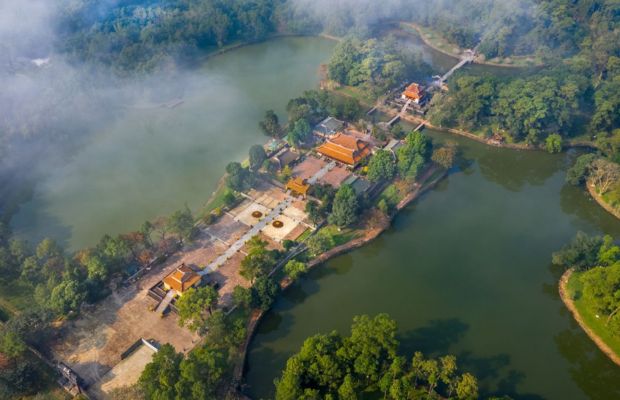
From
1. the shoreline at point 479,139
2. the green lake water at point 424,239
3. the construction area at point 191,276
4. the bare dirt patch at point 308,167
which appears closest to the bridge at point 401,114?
the shoreline at point 479,139

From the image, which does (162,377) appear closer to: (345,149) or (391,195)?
(391,195)

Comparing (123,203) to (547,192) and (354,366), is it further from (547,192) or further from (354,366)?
(547,192)

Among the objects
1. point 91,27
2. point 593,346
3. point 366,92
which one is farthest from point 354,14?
point 593,346

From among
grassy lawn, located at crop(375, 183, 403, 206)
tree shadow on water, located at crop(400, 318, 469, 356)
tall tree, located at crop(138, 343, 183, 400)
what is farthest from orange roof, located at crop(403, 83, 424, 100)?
tall tree, located at crop(138, 343, 183, 400)

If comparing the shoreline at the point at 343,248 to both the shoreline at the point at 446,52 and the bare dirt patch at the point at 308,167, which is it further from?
the shoreline at the point at 446,52

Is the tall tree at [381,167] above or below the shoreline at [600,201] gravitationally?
above
